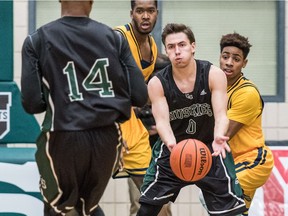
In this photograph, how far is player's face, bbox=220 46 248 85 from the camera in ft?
25.3

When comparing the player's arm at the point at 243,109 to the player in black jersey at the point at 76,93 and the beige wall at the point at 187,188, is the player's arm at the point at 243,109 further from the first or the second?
the player in black jersey at the point at 76,93

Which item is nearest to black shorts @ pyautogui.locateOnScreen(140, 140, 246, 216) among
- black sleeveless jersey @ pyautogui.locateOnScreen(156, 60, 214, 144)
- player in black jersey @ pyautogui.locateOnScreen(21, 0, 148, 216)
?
black sleeveless jersey @ pyautogui.locateOnScreen(156, 60, 214, 144)

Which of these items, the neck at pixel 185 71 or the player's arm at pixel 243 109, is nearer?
the neck at pixel 185 71

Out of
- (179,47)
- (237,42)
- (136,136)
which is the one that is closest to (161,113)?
(179,47)

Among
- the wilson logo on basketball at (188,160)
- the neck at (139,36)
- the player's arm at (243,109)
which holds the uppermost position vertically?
the neck at (139,36)

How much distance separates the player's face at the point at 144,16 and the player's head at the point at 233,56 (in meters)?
0.63

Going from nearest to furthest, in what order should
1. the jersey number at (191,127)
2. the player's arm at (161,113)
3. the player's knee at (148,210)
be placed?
the player's arm at (161,113) < the jersey number at (191,127) < the player's knee at (148,210)

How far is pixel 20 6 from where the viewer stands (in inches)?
361

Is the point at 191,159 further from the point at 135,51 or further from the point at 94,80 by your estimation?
the point at 135,51

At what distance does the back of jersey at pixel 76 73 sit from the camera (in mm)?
5680

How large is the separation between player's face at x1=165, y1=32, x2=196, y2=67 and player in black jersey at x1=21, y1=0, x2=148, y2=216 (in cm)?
101

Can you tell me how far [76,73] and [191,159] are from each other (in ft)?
4.18

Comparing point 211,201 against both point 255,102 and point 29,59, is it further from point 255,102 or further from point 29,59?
point 29,59

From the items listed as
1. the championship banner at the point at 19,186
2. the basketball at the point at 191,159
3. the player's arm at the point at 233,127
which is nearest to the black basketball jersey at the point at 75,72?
the basketball at the point at 191,159
